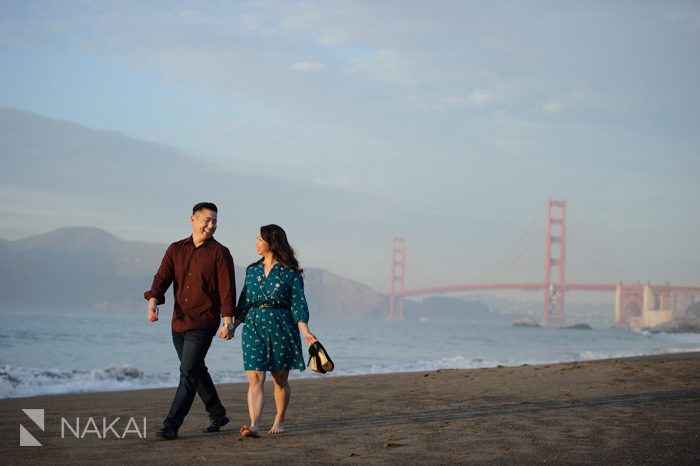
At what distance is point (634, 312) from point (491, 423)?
7258 cm

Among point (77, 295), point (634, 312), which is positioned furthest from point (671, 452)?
point (77, 295)

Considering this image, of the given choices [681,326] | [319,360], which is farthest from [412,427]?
[681,326]

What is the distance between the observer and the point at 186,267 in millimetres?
4535

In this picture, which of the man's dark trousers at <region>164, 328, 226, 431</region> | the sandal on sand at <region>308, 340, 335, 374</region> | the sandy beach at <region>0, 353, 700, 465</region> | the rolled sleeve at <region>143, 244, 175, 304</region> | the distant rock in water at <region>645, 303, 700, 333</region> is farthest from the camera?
the distant rock in water at <region>645, 303, 700, 333</region>

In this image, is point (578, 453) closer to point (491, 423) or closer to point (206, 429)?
point (491, 423)

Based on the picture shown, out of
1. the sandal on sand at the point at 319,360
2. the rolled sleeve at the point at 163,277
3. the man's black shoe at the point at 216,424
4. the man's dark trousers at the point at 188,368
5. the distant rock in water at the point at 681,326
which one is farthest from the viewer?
the distant rock in water at the point at 681,326

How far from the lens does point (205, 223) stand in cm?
452

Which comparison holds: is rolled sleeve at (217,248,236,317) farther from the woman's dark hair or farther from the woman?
the woman's dark hair

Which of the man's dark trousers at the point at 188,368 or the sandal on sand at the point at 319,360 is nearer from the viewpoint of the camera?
the sandal on sand at the point at 319,360

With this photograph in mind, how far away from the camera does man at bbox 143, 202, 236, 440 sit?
4.43 meters

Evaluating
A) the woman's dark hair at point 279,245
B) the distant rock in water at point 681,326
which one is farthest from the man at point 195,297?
the distant rock in water at point 681,326

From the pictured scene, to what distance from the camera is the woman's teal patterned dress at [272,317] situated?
444 cm

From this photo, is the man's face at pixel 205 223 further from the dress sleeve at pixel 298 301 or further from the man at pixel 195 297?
the dress sleeve at pixel 298 301

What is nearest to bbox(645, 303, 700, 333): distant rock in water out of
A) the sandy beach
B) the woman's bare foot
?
the sandy beach
